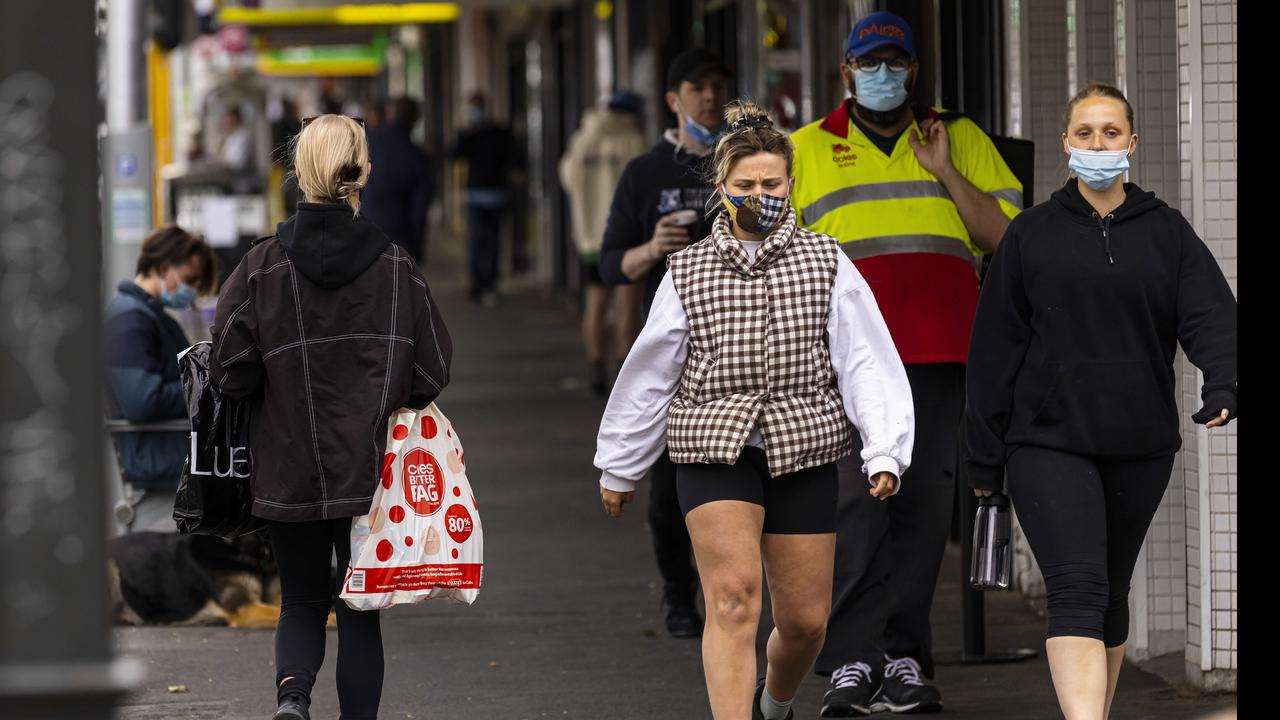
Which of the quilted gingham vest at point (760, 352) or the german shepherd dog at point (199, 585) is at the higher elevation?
the quilted gingham vest at point (760, 352)

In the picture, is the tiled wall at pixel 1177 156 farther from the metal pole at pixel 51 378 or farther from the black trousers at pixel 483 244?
the black trousers at pixel 483 244

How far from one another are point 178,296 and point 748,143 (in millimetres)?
2970

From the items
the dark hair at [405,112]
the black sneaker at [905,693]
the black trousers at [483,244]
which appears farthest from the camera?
the black trousers at [483,244]

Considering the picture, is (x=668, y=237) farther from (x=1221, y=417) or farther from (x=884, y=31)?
(x=1221, y=417)

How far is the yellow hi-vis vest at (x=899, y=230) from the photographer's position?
6.06 meters

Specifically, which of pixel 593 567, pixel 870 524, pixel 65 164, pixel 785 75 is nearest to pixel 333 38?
pixel 785 75

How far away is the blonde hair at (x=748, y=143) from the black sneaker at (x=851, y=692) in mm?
1604

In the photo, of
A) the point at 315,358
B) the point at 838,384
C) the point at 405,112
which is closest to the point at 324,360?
the point at 315,358

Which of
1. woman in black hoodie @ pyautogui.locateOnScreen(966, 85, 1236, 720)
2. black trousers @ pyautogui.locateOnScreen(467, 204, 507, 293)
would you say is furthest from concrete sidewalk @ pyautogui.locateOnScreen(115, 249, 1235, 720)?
black trousers @ pyautogui.locateOnScreen(467, 204, 507, 293)

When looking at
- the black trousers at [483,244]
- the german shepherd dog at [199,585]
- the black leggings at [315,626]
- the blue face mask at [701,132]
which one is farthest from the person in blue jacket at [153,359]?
the black trousers at [483,244]

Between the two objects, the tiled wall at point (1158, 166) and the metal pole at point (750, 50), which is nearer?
the tiled wall at point (1158, 166)

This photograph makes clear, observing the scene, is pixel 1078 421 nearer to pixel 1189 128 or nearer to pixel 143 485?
pixel 1189 128

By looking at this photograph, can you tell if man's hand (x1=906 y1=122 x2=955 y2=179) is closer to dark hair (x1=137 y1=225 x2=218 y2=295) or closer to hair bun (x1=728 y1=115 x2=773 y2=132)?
hair bun (x1=728 y1=115 x2=773 y2=132)

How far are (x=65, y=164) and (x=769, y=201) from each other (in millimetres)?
2839
